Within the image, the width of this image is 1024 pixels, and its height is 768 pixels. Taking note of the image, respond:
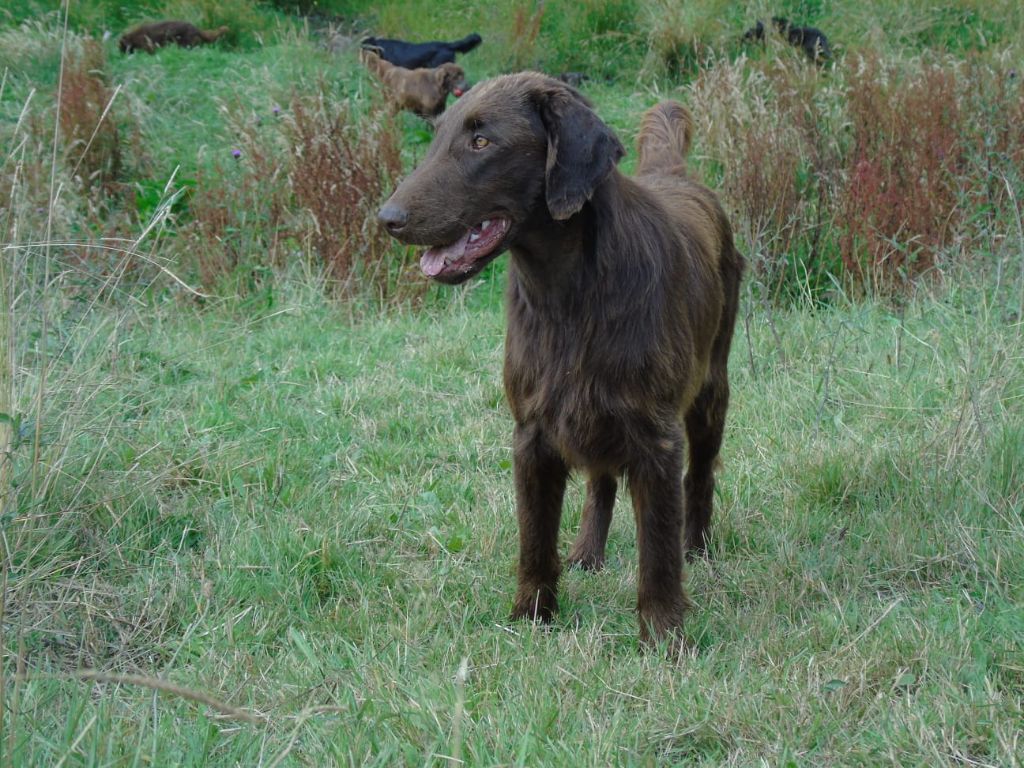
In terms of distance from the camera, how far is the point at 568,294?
2.91 metres

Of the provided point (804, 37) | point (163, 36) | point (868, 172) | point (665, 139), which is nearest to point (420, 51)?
point (163, 36)

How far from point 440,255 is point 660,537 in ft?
3.22

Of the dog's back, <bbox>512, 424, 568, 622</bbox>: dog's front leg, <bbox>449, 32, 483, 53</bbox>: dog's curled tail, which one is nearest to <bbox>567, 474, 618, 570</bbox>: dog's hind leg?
<bbox>512, 424, 568, 622</bbox>: dog's front leg

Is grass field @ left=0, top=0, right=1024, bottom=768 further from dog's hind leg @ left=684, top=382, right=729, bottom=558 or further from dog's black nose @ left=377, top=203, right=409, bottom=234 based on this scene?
dog's black nose @ left=377, top=203, right=409, bottom=234

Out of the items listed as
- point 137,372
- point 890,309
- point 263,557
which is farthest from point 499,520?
point 890,309

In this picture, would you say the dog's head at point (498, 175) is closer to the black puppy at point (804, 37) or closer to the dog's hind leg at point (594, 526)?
the dog's hind leg at point (594, 526)

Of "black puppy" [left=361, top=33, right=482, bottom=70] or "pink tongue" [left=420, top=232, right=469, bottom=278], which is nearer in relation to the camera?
"pink tongue" [left=420, top=232, right=469, bottom=278]

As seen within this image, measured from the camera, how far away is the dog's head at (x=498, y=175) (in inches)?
108

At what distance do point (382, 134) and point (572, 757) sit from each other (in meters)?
5.78

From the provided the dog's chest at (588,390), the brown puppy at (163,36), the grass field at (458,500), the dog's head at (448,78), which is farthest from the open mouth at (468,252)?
the brown puppy at (163,36)

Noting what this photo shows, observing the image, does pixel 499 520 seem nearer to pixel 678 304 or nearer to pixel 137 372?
A: pixel 678 304

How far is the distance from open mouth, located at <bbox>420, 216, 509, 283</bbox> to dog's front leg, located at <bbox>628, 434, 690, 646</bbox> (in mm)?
681

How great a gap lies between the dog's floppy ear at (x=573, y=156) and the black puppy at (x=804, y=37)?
7.63 metres

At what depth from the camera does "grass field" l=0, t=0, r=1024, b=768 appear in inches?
95.7
